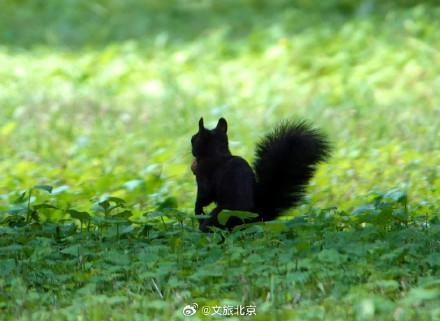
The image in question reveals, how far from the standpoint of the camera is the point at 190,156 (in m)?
8.70

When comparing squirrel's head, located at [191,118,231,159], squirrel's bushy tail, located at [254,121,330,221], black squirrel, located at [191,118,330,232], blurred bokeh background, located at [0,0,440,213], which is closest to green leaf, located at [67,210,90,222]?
black squirrel, located at [191,118,330,232]

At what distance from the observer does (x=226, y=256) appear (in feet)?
16.6

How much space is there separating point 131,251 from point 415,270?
1.43 metres

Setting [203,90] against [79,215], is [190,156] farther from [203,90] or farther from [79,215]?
[203,90]

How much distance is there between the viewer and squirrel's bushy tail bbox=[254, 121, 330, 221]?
6.16 meters

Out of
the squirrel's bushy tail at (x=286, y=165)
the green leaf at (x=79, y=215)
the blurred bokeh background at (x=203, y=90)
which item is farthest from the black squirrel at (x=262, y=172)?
the blurred bokeh background at (x=203, y=90)

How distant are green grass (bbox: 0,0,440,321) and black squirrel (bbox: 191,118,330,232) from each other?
231 millimetres

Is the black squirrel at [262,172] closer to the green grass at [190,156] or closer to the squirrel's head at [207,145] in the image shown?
the squirrel's head at [207,145]

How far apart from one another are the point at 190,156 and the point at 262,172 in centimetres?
249

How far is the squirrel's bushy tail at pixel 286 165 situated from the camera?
6.16 meters

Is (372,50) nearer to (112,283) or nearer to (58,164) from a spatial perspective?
(58,164)

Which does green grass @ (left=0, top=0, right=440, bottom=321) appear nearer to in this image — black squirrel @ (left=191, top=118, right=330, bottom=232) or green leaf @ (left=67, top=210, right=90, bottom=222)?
green leaf @ (left=67, top=210, right=90, bottom=222)

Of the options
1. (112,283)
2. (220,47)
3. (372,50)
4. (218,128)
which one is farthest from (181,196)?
(220,47)

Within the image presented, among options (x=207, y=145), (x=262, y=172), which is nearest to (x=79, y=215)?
(x=207, y=145)
